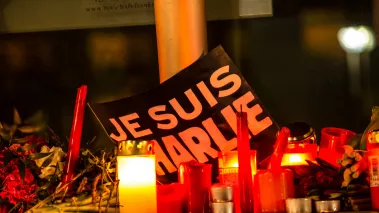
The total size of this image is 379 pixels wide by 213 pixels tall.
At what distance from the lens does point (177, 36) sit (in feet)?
7.13

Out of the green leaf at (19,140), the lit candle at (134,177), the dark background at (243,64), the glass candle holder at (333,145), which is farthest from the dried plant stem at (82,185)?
the dark background at (243,64)

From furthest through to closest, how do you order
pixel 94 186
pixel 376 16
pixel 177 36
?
pixel 376 16, pixel 177 36, pixel 94 186

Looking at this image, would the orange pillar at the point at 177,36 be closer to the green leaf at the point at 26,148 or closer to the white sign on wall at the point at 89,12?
the green leaf at the point at 26,148

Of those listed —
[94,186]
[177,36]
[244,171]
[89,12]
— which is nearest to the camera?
[244,171]

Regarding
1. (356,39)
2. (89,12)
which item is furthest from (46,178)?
(356,39)

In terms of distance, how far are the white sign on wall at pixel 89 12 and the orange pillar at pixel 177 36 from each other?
753mm

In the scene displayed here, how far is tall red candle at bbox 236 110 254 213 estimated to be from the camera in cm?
145

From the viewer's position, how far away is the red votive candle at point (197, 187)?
5.03 ft

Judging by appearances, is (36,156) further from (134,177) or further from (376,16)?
(376,16)

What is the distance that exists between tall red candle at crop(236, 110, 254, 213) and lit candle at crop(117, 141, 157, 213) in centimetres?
21

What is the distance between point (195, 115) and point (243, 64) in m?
1.42

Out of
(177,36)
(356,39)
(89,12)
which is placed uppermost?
(89,12)

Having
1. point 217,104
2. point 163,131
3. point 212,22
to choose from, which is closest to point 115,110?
point 163,131

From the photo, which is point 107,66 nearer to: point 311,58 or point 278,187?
point 311,58
